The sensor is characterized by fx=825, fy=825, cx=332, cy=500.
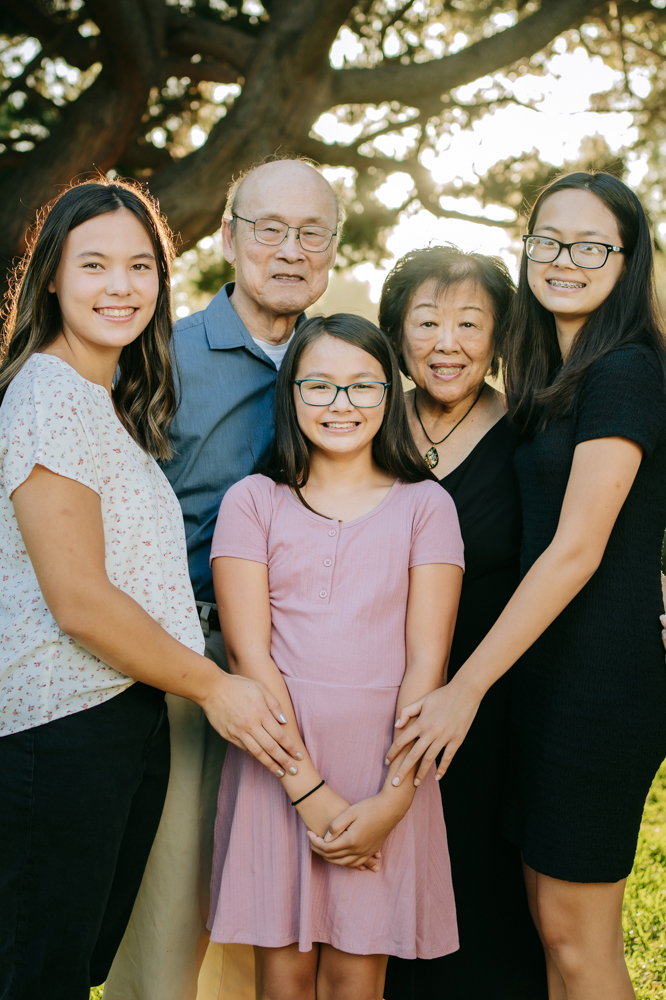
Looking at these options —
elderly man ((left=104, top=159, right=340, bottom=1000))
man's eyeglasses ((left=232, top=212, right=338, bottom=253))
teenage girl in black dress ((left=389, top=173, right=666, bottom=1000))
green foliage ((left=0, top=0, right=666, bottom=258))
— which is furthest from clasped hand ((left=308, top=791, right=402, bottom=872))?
green foliage ((left=0, top=0, right=666, bottom=258))

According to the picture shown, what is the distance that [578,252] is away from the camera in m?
Result: 2.08

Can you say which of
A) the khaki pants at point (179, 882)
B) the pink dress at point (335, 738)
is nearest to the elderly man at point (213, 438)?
the khaki pants at point (179, 882)

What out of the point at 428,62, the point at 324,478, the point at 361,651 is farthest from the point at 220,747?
the point at 428,62

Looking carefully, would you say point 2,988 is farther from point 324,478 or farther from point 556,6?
point 556,6

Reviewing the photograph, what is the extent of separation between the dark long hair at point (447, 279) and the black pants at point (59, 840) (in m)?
1.47

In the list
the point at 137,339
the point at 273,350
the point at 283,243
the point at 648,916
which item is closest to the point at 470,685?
the point at 137,339

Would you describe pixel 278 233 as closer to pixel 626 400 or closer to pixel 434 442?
pixel 434 442

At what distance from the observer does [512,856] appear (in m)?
2.36

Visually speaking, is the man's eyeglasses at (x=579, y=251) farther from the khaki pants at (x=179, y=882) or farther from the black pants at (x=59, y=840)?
the black pants at (x=59, y=840)

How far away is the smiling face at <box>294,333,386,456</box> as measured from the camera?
2135 millimetres

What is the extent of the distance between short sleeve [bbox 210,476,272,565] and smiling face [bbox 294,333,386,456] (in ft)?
0.67

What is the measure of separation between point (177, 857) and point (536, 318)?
1.77 m

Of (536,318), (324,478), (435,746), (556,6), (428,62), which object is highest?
(556,6)

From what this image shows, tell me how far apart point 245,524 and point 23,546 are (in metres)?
0.58
